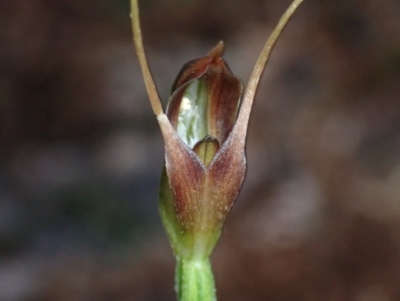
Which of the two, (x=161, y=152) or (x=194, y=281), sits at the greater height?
(x=161, y=152)

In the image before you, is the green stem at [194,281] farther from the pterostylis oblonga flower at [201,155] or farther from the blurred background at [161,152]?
the blurred background at [161,152]

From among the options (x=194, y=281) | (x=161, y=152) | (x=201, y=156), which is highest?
(x=161, y=152)

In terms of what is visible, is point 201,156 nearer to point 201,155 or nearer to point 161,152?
point 201,155

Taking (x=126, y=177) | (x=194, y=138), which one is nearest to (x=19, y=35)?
(x=126, y=177)

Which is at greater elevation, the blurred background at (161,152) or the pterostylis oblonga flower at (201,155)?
the blurred background at (161,152)

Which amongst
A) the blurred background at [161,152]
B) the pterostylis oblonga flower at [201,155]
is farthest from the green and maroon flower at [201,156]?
the blurred background at [161,152]

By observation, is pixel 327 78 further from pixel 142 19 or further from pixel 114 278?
pixel 114 278

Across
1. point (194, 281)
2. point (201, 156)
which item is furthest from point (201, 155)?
point (194, 281)
